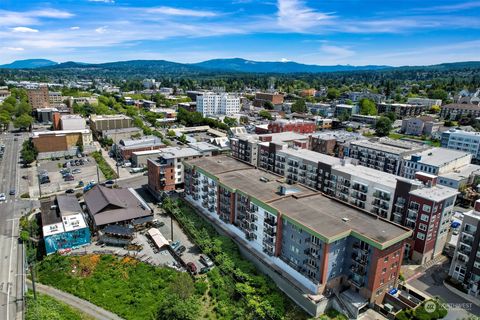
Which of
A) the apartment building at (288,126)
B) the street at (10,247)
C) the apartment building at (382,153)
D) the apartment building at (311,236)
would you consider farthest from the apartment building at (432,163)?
the street at (10,247)

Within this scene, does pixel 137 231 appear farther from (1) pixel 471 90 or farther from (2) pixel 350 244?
(1) pixel 471 90

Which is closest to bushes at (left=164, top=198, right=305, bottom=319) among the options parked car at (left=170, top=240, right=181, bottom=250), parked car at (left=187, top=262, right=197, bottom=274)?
parked car at (left=187, top=262, right=197, bottom=274)

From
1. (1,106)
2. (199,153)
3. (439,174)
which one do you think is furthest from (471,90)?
(1,106)

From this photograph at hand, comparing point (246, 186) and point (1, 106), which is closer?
point (246, 186)

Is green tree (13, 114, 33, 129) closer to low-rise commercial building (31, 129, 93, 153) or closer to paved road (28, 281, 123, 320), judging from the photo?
low-rise commercial building (31, 129, 93, 153)

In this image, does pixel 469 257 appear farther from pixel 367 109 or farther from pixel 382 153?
pixel 367 109

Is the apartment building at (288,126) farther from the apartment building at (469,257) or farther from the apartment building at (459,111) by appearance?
the apartment building at (459,111)

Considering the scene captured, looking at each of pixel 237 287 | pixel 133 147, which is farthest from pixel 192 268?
pixel 133 147
